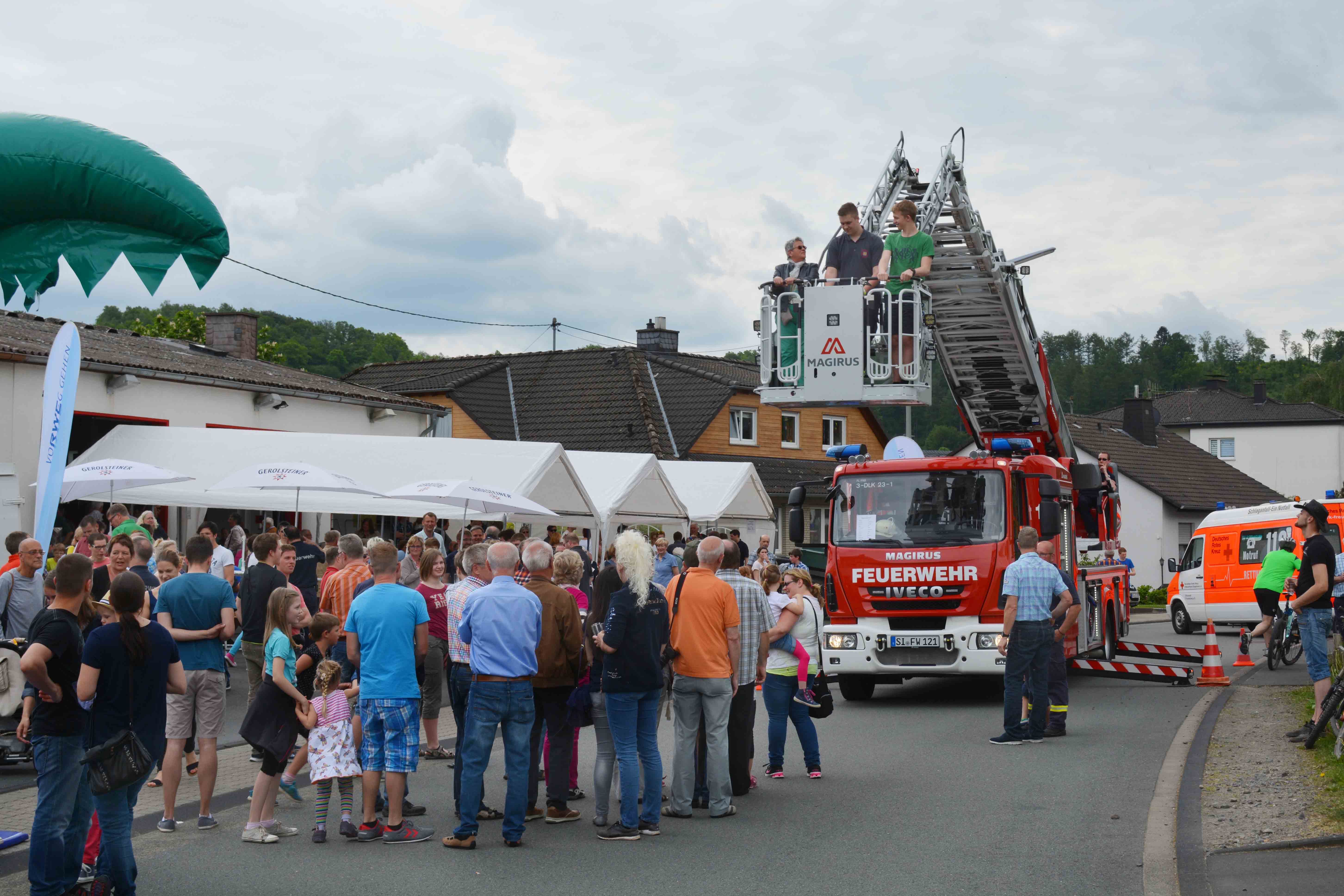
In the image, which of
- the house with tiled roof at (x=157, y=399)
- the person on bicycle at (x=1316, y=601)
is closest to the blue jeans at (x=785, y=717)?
A: the person on bicycle at (x=1316, y=601)

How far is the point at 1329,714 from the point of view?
33.4 ft

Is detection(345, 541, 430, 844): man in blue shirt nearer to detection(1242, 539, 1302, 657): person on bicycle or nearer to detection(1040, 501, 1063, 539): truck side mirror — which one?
detection(1040, 501, 1063, 539): truck side mirror

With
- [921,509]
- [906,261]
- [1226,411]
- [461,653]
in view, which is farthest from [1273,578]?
[1226,411]

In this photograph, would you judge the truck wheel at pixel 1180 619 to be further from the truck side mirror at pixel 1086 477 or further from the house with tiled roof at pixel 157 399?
the house with tiled roof at pixel 157 399

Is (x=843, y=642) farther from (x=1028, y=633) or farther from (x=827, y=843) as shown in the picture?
(x=827, y=843)

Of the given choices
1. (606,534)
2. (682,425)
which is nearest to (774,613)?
A: (606,534)

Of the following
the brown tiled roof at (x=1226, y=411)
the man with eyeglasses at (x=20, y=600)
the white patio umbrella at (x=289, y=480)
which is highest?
the brown tiled roof at (x=1226, y=411)

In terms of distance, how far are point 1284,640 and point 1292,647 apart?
0.80 meters

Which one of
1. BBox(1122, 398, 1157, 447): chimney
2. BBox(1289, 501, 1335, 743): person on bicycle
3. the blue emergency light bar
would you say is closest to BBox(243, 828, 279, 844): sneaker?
BBox(1289, 501, 1335, 743): person on bicycle

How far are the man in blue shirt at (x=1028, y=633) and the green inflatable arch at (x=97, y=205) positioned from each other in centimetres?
799

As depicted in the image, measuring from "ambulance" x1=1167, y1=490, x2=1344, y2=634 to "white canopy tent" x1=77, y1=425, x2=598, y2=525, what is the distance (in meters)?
12.7

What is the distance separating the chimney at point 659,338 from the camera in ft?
→ 165

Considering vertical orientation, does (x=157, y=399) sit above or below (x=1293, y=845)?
above

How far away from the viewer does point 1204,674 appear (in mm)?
16422
